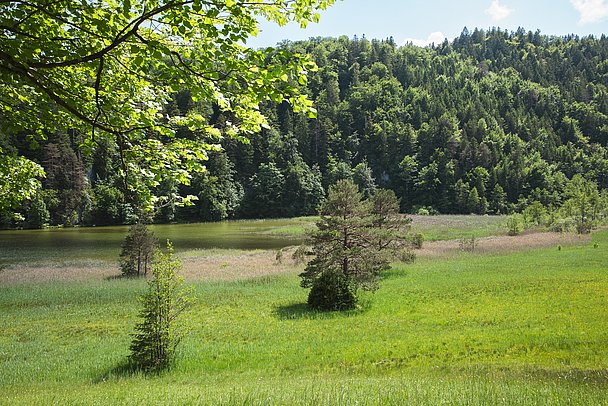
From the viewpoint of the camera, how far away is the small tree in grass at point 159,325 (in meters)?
12.7

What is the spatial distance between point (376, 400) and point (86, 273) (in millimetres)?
35625

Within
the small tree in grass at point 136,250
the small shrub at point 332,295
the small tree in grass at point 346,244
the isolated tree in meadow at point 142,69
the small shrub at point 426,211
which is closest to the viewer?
the isolated tree in meadow at point 142,69

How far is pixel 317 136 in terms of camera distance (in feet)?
565

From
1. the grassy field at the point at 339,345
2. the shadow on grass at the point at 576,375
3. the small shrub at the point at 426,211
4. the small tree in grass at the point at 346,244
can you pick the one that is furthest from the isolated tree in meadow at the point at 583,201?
the shadow on grass at the point at 576,375

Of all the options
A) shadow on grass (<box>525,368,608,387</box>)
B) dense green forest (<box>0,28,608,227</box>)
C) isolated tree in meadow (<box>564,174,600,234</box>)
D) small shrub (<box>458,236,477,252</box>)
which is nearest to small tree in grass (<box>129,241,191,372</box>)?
shadow on grass (<box>525,368,608,387</box>)

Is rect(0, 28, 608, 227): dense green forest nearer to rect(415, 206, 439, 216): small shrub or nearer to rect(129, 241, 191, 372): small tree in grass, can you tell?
rect(415, 206, 439, 216): small shrub

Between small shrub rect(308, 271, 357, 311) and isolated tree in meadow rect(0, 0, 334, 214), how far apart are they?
1444 centimetres

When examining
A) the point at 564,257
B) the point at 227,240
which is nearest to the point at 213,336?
the point at 564,257

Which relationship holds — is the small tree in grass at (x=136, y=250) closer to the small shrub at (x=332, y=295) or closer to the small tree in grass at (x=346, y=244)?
the small tree in grass at (x=346, y=244)

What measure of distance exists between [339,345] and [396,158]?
153523mm

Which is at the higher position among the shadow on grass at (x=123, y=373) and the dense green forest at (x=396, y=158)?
the dense green forest at (x=396, y=158)

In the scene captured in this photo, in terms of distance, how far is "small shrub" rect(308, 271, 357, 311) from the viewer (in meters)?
21.0

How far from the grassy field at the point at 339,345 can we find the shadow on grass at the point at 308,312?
4.3 inches

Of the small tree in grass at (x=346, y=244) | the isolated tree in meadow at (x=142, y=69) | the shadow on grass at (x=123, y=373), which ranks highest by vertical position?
the isolated tree in meadow at (x=142, y=69)
